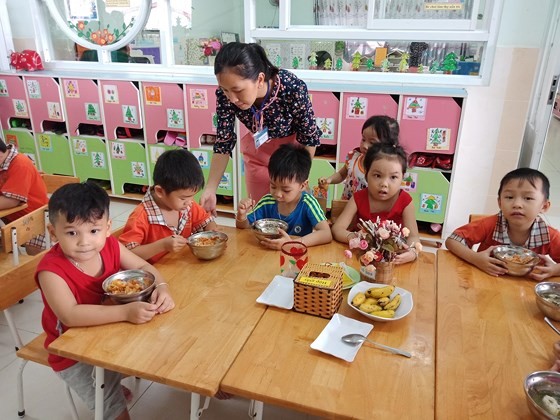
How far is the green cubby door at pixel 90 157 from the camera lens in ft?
14.7

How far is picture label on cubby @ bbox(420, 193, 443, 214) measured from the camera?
3.61 metres

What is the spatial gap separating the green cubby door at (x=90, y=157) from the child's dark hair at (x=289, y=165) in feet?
9.98

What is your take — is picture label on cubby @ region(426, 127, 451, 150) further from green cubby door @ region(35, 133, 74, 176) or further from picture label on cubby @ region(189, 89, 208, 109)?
green cubby door @ region(35, 133, 74, 176)

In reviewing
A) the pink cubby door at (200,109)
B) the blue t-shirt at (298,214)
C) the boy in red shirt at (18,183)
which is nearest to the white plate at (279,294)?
the blue t-shirt at (298,214)

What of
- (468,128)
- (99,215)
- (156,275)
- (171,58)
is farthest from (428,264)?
(171,58)

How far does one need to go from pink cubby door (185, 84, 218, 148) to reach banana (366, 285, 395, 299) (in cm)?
287

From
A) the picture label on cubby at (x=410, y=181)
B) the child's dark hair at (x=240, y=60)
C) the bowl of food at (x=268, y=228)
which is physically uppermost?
the child's dark hair at (x=240, y=60)

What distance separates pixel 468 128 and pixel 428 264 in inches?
99.4

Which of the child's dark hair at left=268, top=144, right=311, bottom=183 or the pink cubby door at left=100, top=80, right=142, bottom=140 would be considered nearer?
the child's dark hair at left=268, top=144, right=311, bottom=183

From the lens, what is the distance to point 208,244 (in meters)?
1.75

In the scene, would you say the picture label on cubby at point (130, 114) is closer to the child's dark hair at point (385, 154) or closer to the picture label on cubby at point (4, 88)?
the picture label on cubby at point (4, 88)

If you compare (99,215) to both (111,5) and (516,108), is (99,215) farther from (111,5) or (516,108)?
(111,5)

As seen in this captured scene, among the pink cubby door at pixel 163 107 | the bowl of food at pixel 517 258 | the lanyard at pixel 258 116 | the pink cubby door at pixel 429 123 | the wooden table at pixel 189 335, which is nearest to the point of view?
the wooden table at pixel 189 335

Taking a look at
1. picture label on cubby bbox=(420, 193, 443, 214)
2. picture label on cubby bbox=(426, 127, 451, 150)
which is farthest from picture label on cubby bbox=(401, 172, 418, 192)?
picture label on cubby bbox=(426, 127, 451, 150)
